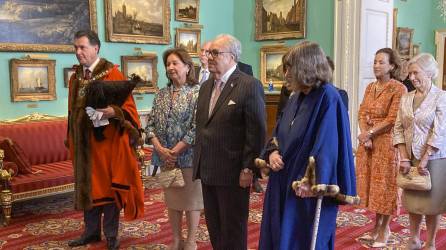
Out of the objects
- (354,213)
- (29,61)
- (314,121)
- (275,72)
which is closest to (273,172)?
(314,121)

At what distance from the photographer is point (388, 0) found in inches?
348

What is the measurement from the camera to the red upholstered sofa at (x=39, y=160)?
5843 millimetres

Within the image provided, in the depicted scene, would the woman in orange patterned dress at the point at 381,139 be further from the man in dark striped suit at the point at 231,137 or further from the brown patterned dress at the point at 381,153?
the man in dark striped suit at the point at 231,137

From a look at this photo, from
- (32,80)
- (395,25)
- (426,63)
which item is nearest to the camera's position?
(426,63)

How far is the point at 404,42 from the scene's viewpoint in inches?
506

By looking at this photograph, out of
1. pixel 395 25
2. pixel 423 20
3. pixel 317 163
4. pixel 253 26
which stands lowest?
pixel 317 163

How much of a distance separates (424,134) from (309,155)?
5.91 feet

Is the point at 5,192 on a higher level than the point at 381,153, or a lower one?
lower

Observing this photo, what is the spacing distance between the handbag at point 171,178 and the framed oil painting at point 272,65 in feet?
19.0

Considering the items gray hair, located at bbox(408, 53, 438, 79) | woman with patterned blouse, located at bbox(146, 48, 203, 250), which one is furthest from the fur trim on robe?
gray hair, located at bbox(408, 53, 438, 79)

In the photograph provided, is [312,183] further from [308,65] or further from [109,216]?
[109,216]

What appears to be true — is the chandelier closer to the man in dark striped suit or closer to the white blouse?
the white blouse

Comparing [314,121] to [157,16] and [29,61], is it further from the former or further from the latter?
[157,16]

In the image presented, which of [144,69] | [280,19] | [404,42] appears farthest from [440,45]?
[144,69]
